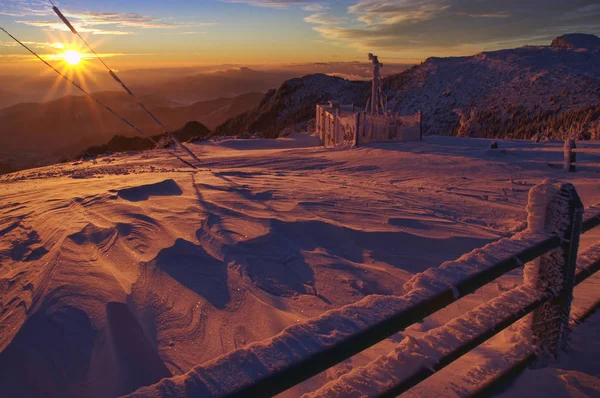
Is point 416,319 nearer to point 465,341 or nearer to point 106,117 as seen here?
point 465,341

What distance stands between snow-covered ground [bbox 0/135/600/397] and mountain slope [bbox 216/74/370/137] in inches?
1878

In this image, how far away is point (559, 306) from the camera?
101 inches

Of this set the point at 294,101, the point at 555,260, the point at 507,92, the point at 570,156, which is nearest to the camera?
the point at 555,260

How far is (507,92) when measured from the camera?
34500 mm

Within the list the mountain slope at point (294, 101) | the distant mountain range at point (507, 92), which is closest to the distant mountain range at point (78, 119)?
the mountain slope at point (294, 101)

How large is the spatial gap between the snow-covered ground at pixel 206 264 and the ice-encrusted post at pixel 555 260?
347 millimetres

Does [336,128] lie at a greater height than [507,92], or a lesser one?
lesser

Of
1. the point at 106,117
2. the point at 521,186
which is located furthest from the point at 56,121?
the point at 521,186

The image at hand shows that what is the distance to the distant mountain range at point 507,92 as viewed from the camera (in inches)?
1057

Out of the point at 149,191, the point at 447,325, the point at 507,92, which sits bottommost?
the point at 149,191

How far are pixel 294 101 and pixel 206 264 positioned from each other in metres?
62.1

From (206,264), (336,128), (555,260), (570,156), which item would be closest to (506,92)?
(336,128)

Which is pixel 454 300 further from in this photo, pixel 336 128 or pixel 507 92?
pixel 507 92

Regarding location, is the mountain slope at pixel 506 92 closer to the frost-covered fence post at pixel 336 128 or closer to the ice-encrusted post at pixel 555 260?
the frost-covered fence post at pixel 336 128
